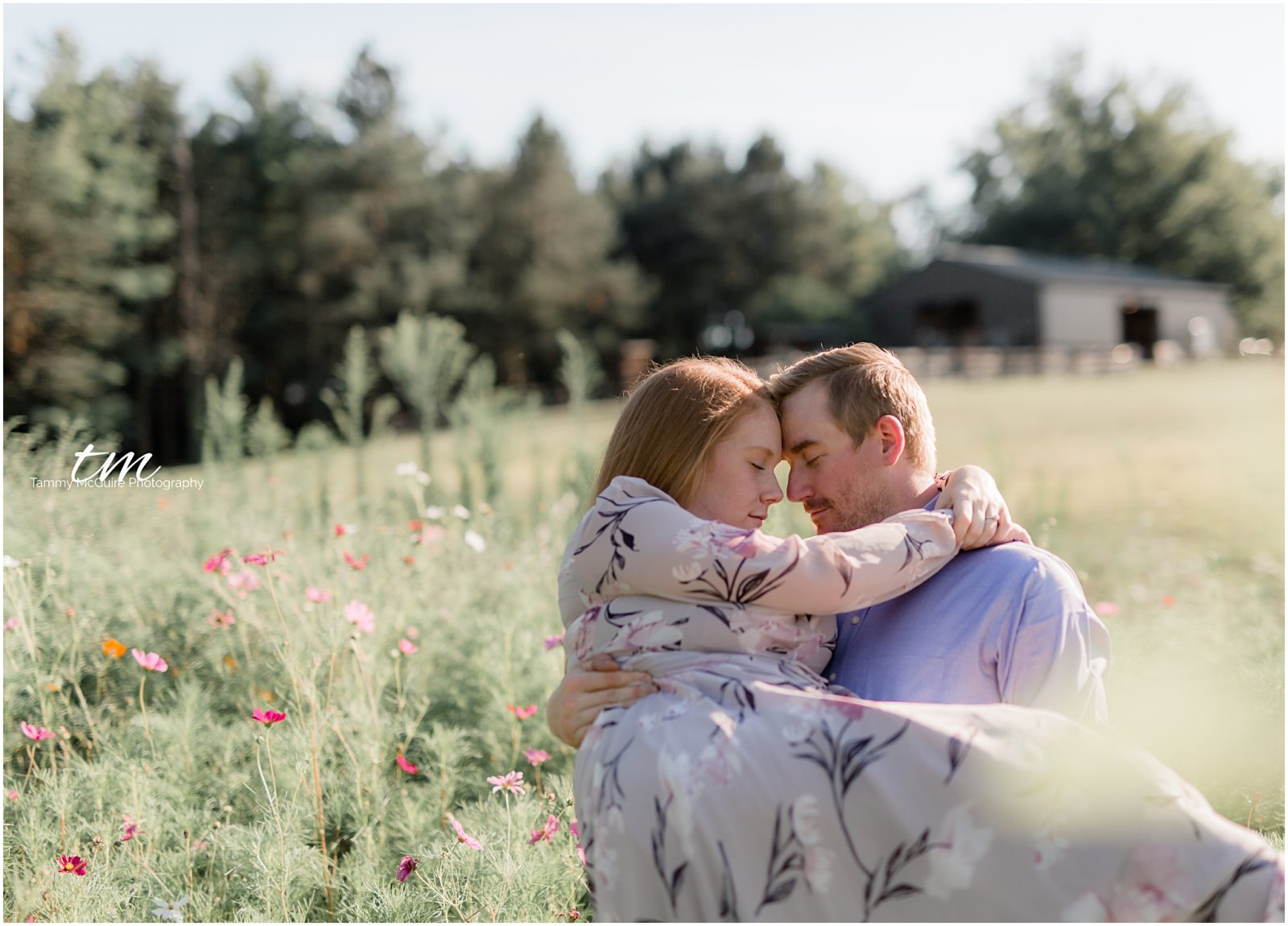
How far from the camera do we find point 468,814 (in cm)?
317

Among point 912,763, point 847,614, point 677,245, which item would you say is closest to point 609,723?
point 912,763

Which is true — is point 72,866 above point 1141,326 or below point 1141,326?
below

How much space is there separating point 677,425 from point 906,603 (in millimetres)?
591

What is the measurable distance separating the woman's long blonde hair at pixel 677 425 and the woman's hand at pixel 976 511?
1.47 feet

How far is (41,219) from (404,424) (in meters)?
9.80

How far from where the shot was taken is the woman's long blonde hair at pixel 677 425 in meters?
2.09

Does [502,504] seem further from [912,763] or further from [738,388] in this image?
[912,763]

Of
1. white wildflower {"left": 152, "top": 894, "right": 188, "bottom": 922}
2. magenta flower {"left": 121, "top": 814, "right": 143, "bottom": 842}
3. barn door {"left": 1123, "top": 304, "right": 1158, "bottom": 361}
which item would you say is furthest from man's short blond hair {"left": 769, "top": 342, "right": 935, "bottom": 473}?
barn door {"left": 1123, "top": 304, "right": 1158, "bottom": 361}

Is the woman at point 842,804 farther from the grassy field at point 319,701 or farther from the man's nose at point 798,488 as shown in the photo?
the grassy field at point 319,701

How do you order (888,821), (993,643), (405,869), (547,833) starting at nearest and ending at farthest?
(888,821) → (993,643) → (405,869) → (547,833)

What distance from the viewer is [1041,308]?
3675 centimetres

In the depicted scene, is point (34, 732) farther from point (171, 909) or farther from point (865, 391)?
point (865, 391)

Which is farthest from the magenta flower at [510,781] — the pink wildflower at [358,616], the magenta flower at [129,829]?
the magenta flower at [129,829]

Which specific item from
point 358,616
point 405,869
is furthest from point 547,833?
point 358,616
